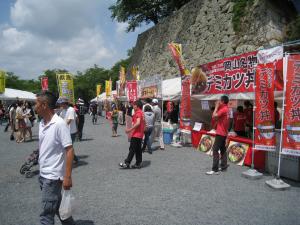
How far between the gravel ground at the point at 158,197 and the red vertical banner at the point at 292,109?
0.89 metres

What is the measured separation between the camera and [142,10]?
29.8m

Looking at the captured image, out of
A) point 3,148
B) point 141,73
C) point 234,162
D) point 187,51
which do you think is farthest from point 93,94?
point 234,162

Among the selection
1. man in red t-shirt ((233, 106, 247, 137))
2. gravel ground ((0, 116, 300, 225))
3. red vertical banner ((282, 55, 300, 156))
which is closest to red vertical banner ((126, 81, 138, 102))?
man in red t-shirt ((233, 106, 247, 137))

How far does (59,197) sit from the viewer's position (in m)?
3.05

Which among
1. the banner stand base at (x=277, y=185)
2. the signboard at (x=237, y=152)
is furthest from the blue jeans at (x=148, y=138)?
the banner stand base at (x=277, y=185)

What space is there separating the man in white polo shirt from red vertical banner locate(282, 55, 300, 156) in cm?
443

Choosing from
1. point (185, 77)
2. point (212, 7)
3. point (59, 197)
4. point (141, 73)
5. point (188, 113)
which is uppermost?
point (212, 7)

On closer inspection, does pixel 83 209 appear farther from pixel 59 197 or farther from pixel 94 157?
pixel 94 157

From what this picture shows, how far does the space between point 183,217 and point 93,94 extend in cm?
6075

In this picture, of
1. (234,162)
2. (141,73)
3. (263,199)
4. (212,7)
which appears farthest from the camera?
(141,73)

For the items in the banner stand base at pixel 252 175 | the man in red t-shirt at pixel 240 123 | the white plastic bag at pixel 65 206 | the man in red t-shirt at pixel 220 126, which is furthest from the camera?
the man in red t-shirt at pixel 240 123

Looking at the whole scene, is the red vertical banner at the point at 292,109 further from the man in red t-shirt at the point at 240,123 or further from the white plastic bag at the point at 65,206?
the white plastic bag at the point at 65,206

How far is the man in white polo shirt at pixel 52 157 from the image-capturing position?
288cm

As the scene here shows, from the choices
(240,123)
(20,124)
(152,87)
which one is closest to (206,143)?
(240,123)
